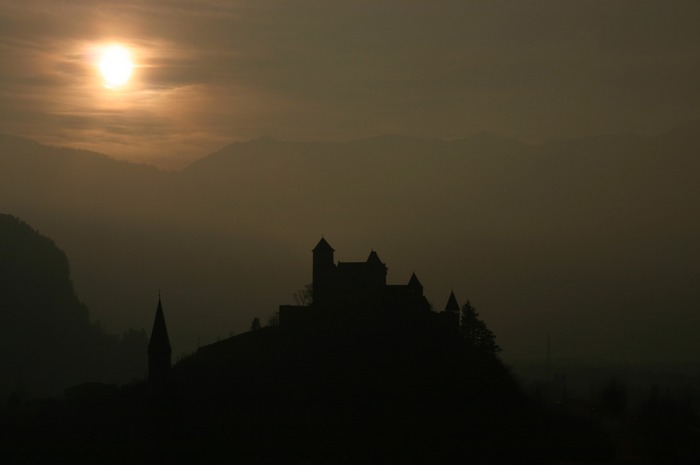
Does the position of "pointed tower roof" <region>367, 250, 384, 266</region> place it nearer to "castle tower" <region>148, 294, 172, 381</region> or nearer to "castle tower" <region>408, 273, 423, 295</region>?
"castle tower" <region>408, 273, 423, 295</region>

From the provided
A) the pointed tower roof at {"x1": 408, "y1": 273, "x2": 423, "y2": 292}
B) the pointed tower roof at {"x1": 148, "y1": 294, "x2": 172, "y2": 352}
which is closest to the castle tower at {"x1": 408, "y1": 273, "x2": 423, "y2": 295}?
the pointed tower roof at {"x1": 408, "y1": 273, "x2": 423, "y2": 292}

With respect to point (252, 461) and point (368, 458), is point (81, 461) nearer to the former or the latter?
point (252, 461)

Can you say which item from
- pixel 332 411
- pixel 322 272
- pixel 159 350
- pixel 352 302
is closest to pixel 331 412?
pixel 332 411

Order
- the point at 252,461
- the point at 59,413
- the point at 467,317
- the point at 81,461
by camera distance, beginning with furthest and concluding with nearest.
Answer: the point at 59,413 < the point at 467,317 < the point at 81,461 < the point at 252,461

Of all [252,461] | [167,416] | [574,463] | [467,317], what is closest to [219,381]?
[167,416]

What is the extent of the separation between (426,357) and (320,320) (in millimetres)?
10461

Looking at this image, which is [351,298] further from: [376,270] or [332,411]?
[332,411]

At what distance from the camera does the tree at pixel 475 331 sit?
383 ft

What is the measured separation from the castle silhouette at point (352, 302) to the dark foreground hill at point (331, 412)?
0.99 meters

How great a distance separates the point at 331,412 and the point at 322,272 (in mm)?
13309

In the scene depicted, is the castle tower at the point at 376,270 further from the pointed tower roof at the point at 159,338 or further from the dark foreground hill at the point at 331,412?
the pointed tower roof at the point at 159,338

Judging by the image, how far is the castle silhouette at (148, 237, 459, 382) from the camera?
11062cm

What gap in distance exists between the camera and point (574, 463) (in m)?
102

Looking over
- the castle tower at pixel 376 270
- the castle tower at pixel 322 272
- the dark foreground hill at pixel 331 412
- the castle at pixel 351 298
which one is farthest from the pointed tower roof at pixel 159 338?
the castle tower at pixel 376 270
